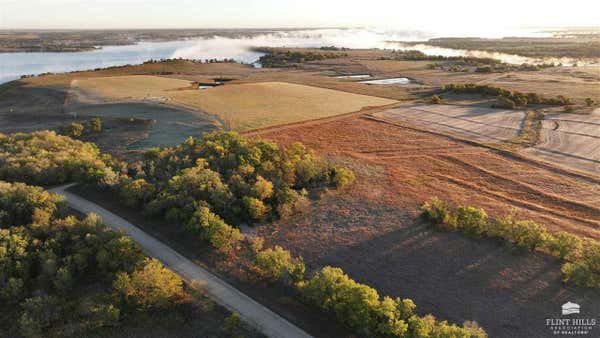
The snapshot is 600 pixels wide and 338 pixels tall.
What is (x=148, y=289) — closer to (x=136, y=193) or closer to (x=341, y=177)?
(x=136, y=193)

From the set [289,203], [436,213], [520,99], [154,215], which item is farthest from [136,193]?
[520,99]

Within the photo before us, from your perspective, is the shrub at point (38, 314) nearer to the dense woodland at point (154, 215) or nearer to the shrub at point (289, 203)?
the dense woodland at point (154, 215)

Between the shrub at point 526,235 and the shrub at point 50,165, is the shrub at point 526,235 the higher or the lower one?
the lower one

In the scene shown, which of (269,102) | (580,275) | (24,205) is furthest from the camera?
(269,102)

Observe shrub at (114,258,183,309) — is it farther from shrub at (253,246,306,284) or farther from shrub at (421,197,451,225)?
shrub at (421,197,451,225)

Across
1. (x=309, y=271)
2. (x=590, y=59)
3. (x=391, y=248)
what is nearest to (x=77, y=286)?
(x=309, y=271)

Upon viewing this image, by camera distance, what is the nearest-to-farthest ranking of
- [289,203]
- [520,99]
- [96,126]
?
[289,203], [96,126], [520,99]

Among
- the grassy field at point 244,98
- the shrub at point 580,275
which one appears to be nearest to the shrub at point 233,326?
the shrub at point 580,275
